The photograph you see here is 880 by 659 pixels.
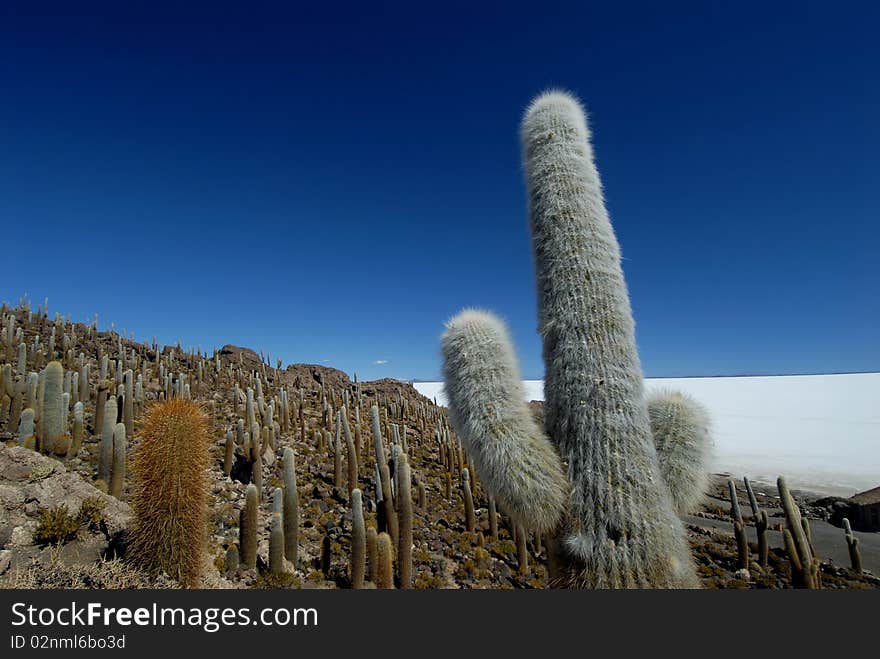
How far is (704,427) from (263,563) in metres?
5.29

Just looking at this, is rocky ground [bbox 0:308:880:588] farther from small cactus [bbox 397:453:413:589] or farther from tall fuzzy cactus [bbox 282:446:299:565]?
small cactus [bbox 397:453:413:589]

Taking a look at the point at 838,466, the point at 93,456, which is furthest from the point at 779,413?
the point at 93,456

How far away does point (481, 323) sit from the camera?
2223 mm

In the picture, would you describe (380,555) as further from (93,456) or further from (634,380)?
(93,456)

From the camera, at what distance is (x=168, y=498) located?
12.1 ft

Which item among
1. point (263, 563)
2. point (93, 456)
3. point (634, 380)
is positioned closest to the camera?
point (634, 380)

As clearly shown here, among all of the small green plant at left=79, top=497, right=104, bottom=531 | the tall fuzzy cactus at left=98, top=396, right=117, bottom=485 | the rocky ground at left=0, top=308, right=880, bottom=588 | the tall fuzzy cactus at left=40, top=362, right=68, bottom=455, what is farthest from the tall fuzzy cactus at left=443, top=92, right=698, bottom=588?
the tall fuzzy cactus at left=40, top=362, right=68, bottom=455

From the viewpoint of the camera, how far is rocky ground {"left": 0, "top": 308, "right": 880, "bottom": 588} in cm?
396

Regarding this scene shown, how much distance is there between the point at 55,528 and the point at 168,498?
1279mm

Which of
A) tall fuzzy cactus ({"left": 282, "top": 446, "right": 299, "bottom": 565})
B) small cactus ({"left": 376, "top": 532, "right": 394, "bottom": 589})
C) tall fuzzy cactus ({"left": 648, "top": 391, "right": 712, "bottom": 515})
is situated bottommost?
small cactus ({"left": 376, "top": 532, "right": 394, "bottom": 589})

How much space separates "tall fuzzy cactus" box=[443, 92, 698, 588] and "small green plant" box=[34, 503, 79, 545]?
13.9ft

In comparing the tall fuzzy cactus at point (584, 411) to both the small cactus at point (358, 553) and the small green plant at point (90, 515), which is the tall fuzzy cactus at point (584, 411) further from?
the small green plant at point (90, 515)

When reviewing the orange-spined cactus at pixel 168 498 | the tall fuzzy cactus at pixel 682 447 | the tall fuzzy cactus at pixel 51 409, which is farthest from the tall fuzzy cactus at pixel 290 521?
the tall fuzzy cactus at pixel 682 447

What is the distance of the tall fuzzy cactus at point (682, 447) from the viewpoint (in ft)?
7.58
